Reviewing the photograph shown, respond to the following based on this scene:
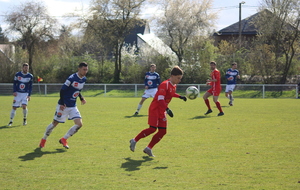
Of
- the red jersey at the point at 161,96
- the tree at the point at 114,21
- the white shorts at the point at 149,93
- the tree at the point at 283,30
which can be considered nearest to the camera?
the red jersey at the point at 161,96

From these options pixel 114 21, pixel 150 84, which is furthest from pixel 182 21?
pixel 150 84

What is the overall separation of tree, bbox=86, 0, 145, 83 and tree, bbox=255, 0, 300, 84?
12892 mm

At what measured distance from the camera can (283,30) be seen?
32062 millimetres

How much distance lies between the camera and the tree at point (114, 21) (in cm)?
3738

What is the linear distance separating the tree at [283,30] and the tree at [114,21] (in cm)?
1289

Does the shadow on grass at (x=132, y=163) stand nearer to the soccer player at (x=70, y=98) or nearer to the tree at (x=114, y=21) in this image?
the soccer player at (x=70, y=98)

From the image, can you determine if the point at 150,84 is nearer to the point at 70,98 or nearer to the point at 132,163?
the point at 70,98

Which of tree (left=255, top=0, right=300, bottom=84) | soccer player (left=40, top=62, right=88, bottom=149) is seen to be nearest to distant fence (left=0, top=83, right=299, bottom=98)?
tree (left=255, top=0, right=300, bottom=84)

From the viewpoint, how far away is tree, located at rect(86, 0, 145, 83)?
123 ft

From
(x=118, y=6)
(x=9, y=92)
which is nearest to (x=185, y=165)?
(x=9, y=92)

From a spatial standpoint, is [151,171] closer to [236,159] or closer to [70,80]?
[236,159]

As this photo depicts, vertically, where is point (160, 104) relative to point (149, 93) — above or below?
A: above

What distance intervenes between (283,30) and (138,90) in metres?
14.0

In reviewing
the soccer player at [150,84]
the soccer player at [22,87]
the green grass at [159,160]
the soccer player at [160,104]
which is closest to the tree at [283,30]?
the soccer player at [150,84]
